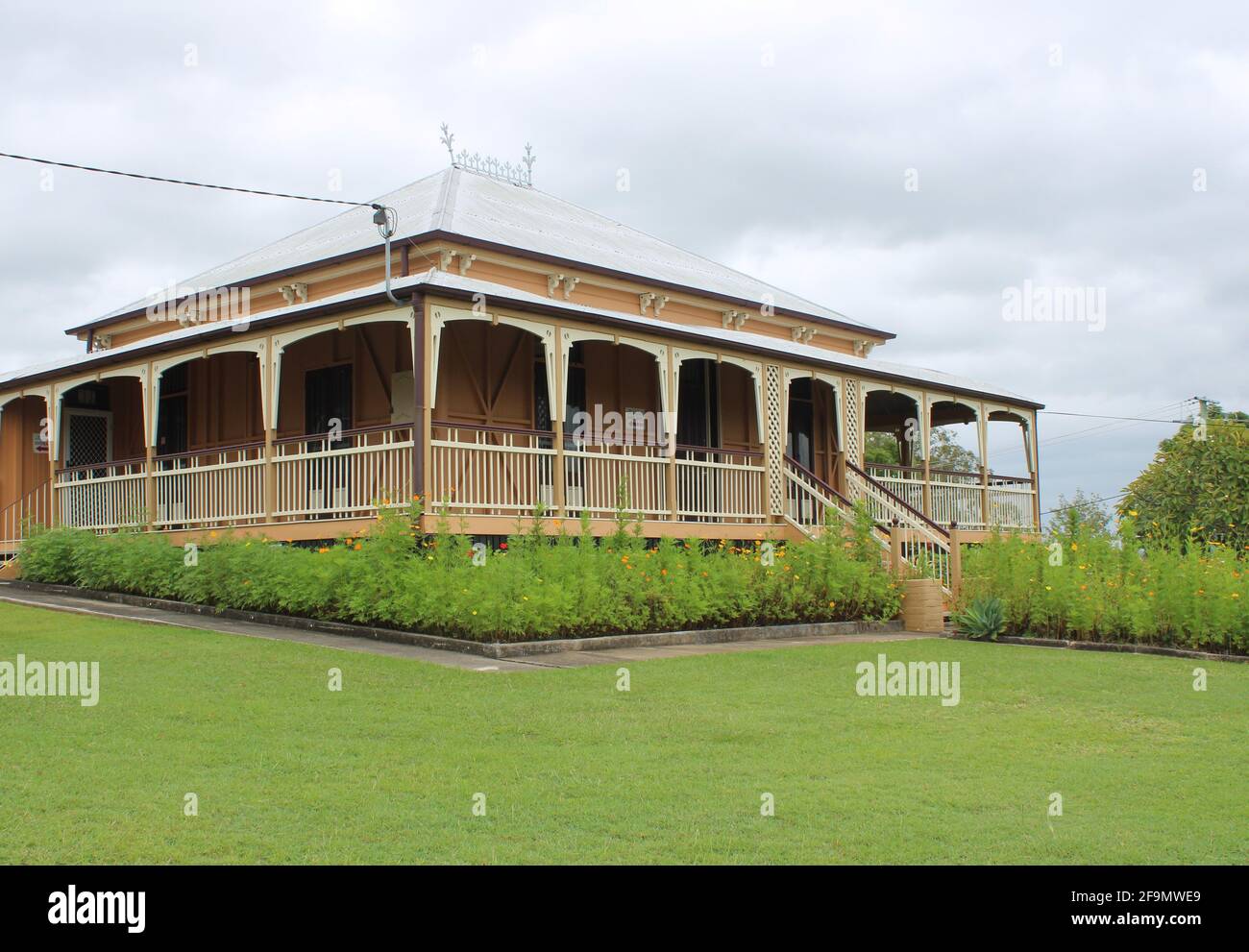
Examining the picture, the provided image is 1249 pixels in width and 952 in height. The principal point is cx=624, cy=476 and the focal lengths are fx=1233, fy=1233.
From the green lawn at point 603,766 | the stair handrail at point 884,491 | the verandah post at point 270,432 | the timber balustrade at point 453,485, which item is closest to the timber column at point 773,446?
the timber balustrade at point 453,485

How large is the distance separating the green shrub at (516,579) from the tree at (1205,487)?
16773 mm

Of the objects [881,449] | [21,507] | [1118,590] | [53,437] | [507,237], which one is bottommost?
[1118,590]

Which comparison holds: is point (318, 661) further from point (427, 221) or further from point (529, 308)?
point (427, 221)

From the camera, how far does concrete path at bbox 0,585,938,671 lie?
39.5 feet

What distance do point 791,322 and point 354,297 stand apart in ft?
41.9

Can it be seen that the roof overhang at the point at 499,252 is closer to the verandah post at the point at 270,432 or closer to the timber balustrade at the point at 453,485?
the timber balustrade at the point at 453,485

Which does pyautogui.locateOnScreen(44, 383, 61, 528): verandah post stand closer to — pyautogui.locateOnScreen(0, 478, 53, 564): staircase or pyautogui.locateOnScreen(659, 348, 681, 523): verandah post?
pyautogui.locateOnScreen(0, 478, 53, 564): staircase

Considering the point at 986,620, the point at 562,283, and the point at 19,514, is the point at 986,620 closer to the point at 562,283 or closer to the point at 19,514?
the point at 562,283

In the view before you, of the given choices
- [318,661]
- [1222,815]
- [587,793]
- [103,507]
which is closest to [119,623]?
[318,661]

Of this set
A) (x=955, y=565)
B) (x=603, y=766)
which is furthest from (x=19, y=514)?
(x=603, y=766)

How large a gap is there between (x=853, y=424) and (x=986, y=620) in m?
6.68

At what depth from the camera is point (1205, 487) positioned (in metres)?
31.8

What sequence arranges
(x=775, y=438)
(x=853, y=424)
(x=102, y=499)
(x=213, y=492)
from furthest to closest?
(x=853, y=424) → (x=775, y=438) → (x=102, y=499) → (x=213, y=492)

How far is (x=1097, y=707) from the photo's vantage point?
10141mm
